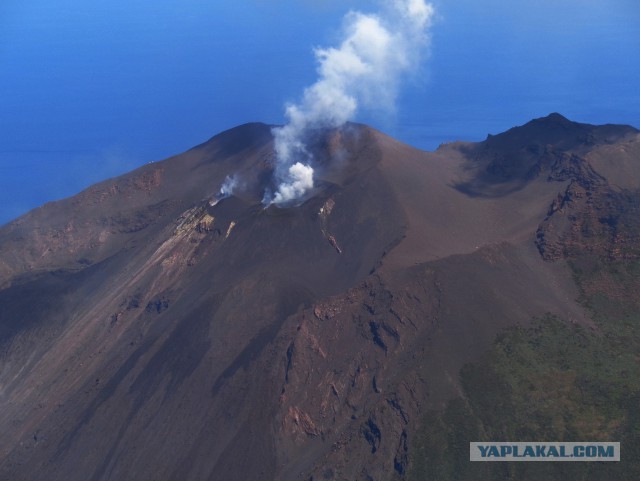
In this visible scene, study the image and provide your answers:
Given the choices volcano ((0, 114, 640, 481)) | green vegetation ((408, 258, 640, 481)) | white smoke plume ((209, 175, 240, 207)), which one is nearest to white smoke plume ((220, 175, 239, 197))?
white smoke plume ((209, 175, 240, 207))

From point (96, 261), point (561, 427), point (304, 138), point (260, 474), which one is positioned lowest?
point (260, 474)

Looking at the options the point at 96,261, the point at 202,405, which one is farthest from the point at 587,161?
the point at 96,261

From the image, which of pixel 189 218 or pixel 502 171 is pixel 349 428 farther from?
pixel 502 171

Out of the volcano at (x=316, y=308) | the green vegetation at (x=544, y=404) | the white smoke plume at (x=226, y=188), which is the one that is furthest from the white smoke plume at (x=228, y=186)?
the green vegetation at (x=544, y=404)

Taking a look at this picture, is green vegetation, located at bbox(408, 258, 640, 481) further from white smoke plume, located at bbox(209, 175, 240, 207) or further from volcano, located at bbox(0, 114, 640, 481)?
white smoke plume, located at bbox(209, 175, 240, 207)

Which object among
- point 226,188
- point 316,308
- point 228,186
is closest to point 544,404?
point 316,308
